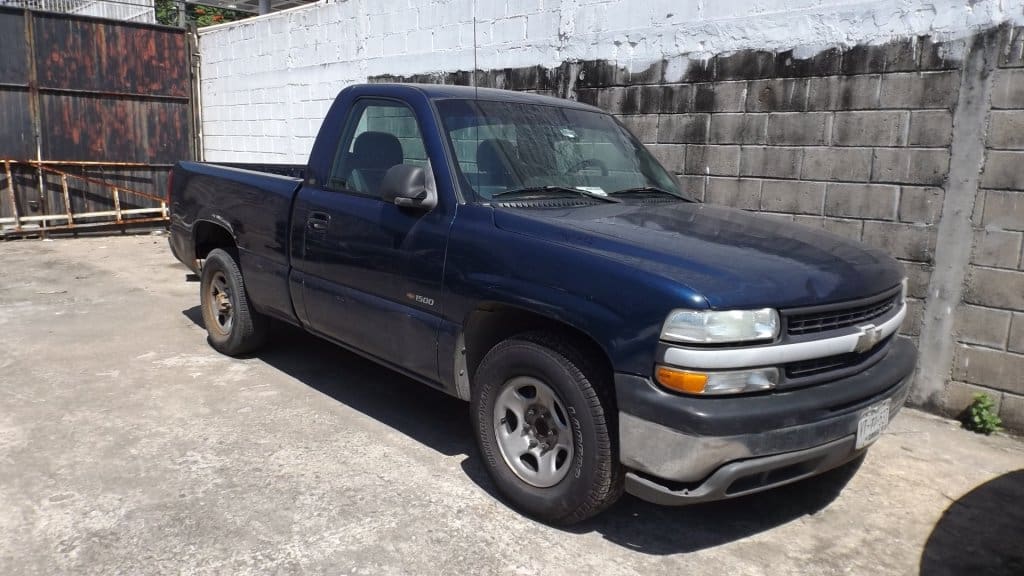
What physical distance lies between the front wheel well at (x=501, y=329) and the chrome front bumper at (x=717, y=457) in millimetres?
421

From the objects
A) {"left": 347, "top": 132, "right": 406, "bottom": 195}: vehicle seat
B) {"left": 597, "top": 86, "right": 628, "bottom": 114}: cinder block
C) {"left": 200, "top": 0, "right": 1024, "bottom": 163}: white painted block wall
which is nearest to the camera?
{"left": 347, "top": 132, "right": 406, "bottom": 195}: vehicle seat

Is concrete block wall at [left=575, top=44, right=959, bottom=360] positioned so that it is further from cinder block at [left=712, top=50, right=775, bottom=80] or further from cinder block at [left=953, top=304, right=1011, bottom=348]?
cinder block at [left=953, top=304, right=1011, bottom=348]

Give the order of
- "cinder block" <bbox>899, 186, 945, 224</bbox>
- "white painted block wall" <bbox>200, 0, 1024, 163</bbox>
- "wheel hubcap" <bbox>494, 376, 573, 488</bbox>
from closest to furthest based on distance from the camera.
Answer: "wheel hubcap" <bbox>494, 376, 573, 488</bbox>, "cinder block" <bbox>899, 186, 945, 224</bbox>, "white painted block wall" <bbox>200, 0, 1024, 163</bbox>

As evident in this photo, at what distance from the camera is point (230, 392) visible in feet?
16.6

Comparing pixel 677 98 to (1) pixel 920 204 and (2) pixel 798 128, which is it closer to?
(2) pixel 798 128

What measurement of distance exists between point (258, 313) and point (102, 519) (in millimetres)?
2357

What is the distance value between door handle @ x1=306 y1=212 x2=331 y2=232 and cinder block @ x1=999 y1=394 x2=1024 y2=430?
425cm

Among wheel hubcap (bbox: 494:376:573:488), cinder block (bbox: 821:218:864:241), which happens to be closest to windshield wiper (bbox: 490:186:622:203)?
wheel hubcap (bbox: 494:376:573:488)

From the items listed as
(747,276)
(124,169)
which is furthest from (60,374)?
(124,169)

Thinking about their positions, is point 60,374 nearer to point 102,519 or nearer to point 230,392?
point 230,392

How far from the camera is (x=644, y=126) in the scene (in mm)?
6539

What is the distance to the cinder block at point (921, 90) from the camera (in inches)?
191

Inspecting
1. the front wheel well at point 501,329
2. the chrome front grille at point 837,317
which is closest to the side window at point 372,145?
the front wheel well at point 501,329

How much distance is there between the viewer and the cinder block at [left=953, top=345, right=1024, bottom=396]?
4758 millimetres
